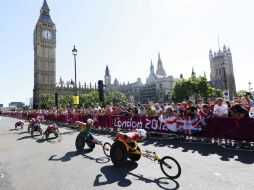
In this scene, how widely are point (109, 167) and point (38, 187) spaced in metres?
2.43

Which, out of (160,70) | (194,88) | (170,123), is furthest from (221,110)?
(160,70)

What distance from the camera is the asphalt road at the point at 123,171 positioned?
601 centimetres

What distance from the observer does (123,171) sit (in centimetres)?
725

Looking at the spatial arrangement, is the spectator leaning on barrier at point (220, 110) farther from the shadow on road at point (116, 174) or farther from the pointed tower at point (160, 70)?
the pointed tower at point (160, 70)

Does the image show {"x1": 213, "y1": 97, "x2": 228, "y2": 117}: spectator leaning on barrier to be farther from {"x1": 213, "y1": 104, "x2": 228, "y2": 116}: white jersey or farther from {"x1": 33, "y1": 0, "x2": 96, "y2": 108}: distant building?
{"x1": 33, "y1": 0, "x2": 96, "y2": 108}: distant building

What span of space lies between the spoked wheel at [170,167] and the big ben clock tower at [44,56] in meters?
126

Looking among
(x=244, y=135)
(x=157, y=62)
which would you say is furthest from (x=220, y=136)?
(x=157, y=62)

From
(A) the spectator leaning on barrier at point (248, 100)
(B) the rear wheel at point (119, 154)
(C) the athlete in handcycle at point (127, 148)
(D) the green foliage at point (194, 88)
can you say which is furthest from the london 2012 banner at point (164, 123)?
(D) the green foliage at point (194, 88)

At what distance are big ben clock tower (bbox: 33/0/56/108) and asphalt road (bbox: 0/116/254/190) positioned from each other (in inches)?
4839

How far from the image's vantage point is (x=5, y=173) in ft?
24.5

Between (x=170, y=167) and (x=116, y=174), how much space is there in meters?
1.59

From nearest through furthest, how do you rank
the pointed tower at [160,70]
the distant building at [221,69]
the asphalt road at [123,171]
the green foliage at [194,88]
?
the asphalt road at [123,171], the green foliage at [194,88], the distant building at [221,69], the pointed tower at [160,70]

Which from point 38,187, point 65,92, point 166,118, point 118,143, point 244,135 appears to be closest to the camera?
point 38,187

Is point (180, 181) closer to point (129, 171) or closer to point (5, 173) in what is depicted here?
point (129, 171)
